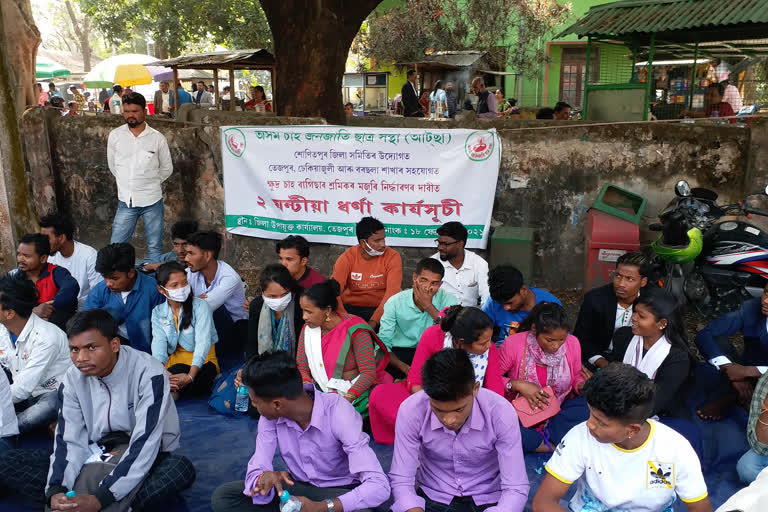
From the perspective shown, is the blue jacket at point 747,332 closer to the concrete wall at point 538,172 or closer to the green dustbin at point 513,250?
the green dustbin at point 513,250

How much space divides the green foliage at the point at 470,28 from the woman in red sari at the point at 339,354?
1616cm

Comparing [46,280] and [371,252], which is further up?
[371,252]

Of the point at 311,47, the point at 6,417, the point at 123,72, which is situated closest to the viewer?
the point at 6,417

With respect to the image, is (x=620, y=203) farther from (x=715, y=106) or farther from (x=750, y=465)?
(x=715, y=106)

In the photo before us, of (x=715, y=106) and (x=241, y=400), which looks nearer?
(x=241, y=400)

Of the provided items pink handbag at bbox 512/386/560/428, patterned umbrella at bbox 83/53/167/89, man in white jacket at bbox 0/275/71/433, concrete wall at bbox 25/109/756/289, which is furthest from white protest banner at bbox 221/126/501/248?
patterned umbrella at bbox 83/53/167/89

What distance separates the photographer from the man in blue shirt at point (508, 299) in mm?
4188

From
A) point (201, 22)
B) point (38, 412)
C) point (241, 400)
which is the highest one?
point (201, 22)

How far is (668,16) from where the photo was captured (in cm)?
876

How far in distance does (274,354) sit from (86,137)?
19.2 ft

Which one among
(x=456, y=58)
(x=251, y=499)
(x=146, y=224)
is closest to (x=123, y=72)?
(x=456, y=58)

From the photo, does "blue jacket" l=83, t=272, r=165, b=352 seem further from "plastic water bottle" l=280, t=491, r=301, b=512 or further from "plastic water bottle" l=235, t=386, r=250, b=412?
"plastic water bottle" l=280, t=491, r=301, b=512

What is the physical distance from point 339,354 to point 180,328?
124cm

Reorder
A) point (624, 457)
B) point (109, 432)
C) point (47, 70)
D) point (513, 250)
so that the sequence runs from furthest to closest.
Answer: point (47, 70)
point (513, 250)
point (109, 432)
point (624, 457)
